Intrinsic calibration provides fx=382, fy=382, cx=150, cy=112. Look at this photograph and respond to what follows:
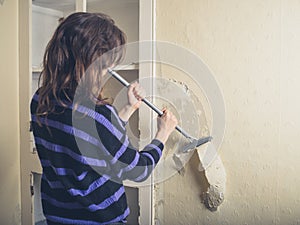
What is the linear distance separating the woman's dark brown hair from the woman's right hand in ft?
0.55

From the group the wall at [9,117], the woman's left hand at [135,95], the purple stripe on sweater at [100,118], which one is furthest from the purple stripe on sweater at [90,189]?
the wall at [9,117]

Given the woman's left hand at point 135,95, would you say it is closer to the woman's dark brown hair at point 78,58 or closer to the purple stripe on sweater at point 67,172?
the woman's dark brown hair at point 78,58

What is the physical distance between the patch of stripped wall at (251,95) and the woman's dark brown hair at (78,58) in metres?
0.20

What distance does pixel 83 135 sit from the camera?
2.72 ft

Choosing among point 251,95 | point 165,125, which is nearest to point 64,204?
point 165,125

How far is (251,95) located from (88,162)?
16.2 inches

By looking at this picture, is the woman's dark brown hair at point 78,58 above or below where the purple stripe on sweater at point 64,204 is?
above

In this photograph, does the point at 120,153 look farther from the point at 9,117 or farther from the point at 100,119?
the point at 9,117

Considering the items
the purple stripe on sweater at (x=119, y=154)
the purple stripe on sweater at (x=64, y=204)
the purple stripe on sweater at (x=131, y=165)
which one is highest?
the purple stripe on sweater at (x=119, y=154)

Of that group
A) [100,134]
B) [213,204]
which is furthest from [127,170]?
[213,204]

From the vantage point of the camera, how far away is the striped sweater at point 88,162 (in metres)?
0.83

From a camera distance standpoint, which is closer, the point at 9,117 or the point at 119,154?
the point at 119,154

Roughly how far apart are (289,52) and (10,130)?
0.94m

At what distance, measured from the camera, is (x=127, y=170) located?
0.86m
